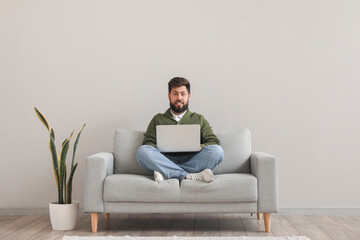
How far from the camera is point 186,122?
12.0ft

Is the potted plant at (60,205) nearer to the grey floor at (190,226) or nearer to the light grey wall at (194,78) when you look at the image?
the grey floor at (190,226)

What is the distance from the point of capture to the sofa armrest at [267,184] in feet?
10.3

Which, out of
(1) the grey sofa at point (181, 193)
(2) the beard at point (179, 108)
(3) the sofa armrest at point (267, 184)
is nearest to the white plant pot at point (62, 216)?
(1) the grey sofa at point (181, 193)

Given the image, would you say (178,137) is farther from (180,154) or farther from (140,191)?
(140,191)


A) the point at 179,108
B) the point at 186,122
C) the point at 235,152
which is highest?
the point at 179,108

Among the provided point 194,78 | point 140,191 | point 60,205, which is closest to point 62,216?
point 60,205

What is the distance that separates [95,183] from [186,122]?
936 millimetres

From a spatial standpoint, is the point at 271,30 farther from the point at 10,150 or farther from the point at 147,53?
the point at 10,150

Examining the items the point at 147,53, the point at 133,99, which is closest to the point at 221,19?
the point at 147,53

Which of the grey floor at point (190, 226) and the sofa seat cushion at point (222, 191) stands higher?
the sofa seat cushion at point (222, 191)

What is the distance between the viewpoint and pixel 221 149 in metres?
3.39

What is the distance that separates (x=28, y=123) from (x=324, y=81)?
277cm

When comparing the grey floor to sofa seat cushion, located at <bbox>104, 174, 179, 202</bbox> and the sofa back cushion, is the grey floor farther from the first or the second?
the sofa back cushion

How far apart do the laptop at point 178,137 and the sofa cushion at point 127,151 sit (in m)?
0.36
